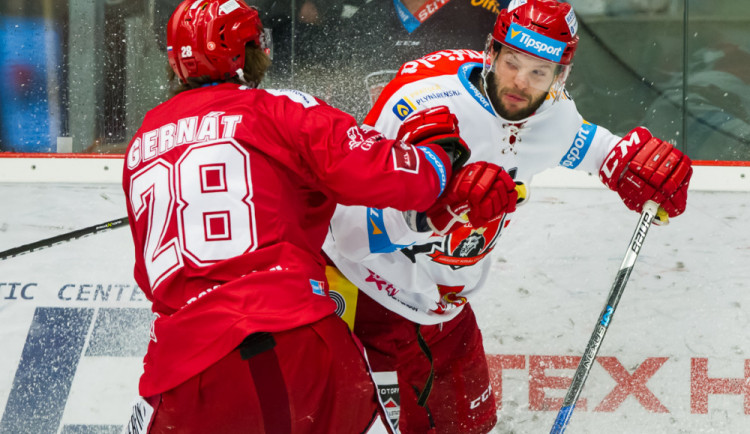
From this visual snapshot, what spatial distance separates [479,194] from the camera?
1.72 meters

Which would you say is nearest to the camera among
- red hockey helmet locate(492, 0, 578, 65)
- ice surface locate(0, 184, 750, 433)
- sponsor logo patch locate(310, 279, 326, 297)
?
sponsor logo patch locate(310, 279, 326, 297)

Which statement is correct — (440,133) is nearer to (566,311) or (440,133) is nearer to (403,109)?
(403,109)

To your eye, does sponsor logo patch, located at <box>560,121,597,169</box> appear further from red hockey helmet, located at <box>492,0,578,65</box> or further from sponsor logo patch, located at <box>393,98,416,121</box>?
sponsor logo patch, located at <box>393,98,416,121</box>

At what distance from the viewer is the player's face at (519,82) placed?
6.66ft

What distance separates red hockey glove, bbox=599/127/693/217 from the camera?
209 cm

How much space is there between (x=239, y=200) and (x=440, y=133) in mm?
419

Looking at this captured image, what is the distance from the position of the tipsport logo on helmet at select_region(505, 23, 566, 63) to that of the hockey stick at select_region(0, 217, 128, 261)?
4.40 feet

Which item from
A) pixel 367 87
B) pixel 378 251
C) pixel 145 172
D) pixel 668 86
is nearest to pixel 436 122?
pixel 378 251

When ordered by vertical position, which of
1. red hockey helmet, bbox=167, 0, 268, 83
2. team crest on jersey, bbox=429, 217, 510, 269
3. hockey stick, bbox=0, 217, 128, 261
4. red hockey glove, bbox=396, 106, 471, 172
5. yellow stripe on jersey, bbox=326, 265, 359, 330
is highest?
red hockey helmet, bbox=167, 0, 268, 83

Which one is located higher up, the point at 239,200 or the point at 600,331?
the point at 239,200

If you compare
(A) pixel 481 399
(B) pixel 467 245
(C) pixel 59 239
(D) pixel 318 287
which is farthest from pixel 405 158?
(C) pixel 59 239

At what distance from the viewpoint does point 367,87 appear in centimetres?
308

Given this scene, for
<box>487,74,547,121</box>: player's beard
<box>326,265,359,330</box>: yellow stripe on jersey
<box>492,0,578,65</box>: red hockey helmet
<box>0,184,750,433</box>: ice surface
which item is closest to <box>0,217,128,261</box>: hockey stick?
<box>0,184,750,433</box>: ice surface

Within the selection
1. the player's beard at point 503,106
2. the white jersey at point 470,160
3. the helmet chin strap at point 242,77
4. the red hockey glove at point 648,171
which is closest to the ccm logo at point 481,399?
the white jersey at point 470,160
